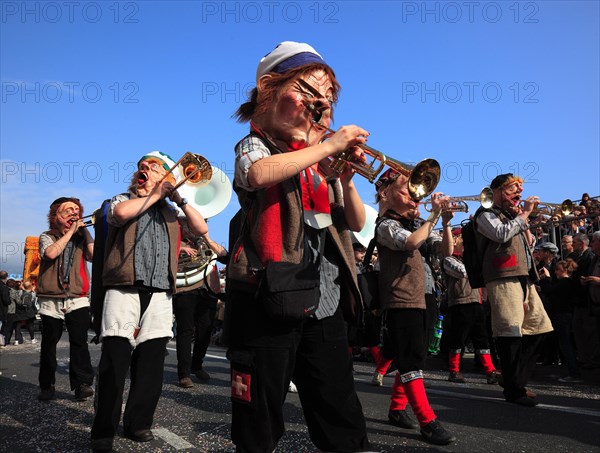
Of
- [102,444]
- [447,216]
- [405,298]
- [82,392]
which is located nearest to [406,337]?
[405,298]

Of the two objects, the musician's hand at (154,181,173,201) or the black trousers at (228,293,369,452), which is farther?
the musician's hand at (154,181,173,201)

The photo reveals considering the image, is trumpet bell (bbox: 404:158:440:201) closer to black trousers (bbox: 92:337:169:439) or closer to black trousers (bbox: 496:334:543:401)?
black trousers (bbox: 92:337:169:439)

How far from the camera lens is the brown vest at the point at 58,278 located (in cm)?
645

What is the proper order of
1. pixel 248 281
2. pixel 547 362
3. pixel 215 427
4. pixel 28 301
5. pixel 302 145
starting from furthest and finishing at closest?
1. pixel 28 301
2. pixel 547 362
3. pixel 215 427
4. pixel 302 145
5. pixel 248 281

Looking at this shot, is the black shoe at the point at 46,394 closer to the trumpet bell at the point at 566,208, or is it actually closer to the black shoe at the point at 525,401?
the black shoe at the point at 525,401

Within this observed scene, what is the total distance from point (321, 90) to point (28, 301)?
19.9 metres

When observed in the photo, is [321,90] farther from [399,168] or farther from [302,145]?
[399,168]

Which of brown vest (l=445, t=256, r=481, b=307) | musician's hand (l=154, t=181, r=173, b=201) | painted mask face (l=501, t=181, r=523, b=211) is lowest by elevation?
brown vest (l=445, t=256, r=481, b=307)

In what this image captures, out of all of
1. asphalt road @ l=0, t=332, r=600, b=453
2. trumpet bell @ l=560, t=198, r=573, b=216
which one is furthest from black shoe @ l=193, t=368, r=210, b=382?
trumpet bell @ l=560, t=198, r=573, b=216

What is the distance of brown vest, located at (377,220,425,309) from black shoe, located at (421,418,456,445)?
84cm

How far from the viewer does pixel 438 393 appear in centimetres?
689

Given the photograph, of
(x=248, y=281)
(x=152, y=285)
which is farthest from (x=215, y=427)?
(x=248, y=281)

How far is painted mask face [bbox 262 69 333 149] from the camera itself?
2.60 metres

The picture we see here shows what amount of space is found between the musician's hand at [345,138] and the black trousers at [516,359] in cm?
395
